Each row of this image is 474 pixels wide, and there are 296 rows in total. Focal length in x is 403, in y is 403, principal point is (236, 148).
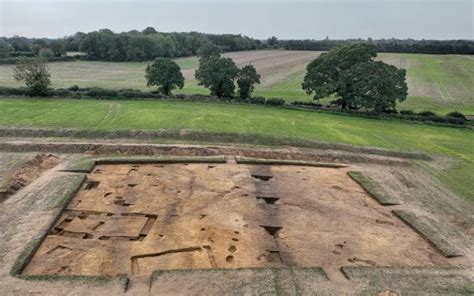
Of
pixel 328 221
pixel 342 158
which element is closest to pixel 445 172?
pixel 342 158

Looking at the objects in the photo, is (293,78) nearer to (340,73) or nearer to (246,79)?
(246,79)

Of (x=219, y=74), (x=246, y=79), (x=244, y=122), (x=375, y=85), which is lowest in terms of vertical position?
(x=244, y=122)

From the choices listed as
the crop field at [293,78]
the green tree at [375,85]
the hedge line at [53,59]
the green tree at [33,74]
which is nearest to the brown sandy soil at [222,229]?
the green tree at [375,85]

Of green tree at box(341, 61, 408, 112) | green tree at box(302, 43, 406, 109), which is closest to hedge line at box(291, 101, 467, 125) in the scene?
green tree at box(341, 61, 408, 112)

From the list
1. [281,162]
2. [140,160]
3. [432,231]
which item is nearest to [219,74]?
[281,162]

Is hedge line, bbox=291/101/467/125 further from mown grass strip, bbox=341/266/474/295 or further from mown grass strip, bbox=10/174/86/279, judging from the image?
mown grass strip, bbox=10/174/86/279

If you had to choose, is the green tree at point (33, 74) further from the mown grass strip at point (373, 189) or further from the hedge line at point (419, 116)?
the mown grass strip at point (373, 189)
